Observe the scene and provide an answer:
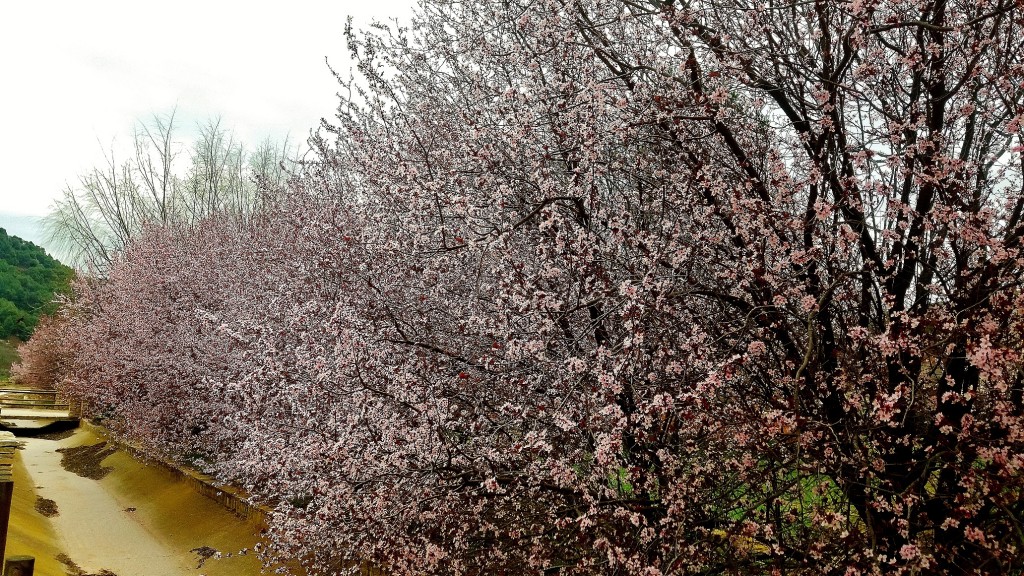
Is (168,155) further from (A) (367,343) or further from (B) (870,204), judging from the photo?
(B) (870,204)

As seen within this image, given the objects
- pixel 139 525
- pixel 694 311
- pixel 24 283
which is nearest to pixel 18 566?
pixel 694 311

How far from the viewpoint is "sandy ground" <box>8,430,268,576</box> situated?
940 centimetres

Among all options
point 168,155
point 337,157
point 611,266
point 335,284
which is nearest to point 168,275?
point 337,157

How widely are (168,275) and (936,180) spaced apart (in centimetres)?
1447

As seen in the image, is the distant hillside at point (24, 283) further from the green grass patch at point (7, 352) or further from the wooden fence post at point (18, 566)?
the wooden fence post at point (18, 566)

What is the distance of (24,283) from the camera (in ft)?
147

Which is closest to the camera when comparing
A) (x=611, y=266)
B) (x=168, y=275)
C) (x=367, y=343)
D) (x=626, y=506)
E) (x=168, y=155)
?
(x=626, y=506)

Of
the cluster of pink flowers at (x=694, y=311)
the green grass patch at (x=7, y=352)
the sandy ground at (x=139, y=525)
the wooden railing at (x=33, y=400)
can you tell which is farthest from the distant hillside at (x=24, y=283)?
the cluster of pink flowers at (x=694, y=311)

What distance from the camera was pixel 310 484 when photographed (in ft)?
18.8

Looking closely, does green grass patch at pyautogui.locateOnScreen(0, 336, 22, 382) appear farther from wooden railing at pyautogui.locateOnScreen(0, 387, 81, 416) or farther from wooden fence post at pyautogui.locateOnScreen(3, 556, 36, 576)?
wooden fence post at pyautogui.locateOnScreen(3, 556, 36, 576)

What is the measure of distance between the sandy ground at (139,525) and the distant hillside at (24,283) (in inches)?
771

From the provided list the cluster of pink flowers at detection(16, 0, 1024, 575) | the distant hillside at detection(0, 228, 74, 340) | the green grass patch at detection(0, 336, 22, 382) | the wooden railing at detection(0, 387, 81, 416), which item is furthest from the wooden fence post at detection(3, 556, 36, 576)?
the green grass patch at detection(0, 336, 22, 382)

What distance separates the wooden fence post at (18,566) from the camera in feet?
18.1

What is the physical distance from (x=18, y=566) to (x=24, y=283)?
47.9 m
